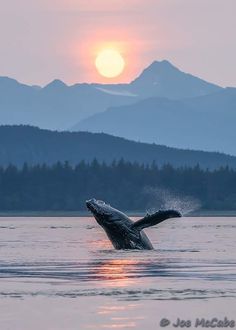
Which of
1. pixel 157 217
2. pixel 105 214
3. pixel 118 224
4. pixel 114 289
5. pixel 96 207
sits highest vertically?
pixel 96 207

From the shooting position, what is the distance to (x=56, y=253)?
6125 centimetres

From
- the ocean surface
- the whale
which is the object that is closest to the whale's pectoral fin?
the whale

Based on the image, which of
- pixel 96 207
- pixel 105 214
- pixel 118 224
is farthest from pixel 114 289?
pixel 96 207

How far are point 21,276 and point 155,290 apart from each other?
6.77m

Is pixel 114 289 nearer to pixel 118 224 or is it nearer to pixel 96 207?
pixel 118 224

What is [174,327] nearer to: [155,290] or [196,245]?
[155,290]

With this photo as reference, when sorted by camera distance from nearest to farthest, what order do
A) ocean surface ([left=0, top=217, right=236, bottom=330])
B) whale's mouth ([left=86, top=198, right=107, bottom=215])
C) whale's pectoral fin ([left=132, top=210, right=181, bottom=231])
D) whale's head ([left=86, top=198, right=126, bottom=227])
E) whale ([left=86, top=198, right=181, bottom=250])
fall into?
ocean surface ([left=0, top=217, right=236, bottom=330])
whale's pectoral fin ([left=132, top=210, right=181, bottom=231])
whale ([left=86, top=198, right=181, bottom=250])
whale's head ([left=86, top=198, right=126, bottom=227])
whale's mouth ([left=86, top=198, right=107, bottom=215])

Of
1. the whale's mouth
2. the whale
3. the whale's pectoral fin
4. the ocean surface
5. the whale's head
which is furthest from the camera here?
the whale's mouth

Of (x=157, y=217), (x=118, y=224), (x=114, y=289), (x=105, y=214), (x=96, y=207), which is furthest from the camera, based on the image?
(x=96, y=207)

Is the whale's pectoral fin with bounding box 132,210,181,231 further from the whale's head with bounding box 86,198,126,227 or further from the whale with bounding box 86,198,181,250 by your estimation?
the whale's head with bounding box 86,198,126,227

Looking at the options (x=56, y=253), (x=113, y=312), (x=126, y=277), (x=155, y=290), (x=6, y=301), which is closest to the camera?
(x=113, y=312)

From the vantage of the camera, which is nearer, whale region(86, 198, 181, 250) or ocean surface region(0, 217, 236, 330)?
ocean surface region(0, 217, 236, 330)

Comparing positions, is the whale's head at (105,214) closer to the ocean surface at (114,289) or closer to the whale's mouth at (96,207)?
the whale's mouth at (96,207)

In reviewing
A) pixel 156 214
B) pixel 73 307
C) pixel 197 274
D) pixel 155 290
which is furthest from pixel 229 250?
pixel 73 307
